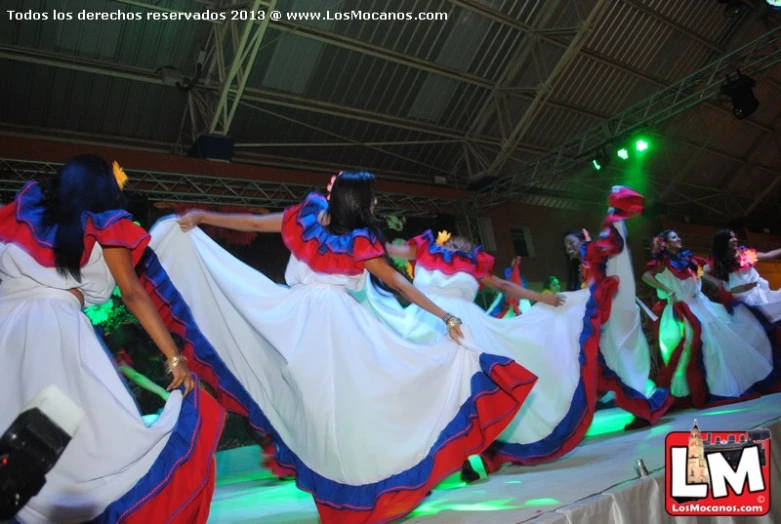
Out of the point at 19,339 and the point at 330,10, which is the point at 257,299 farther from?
the point at 330,10

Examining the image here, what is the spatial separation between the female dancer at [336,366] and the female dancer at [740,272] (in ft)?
14.7

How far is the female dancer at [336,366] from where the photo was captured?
2.14 m

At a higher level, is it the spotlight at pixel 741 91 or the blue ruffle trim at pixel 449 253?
the spotlight at pixel 741 91

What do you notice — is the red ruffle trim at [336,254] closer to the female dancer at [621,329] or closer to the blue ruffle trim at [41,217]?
the blue ruffle trim at [41,217]

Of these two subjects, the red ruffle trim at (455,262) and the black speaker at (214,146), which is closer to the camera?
the red ruffle trim at (455,262)

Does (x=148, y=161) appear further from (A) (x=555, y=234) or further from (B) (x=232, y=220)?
(A) (x=555, y=234)

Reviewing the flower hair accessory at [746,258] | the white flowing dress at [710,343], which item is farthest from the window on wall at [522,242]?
the white flowing dress at [710,343]

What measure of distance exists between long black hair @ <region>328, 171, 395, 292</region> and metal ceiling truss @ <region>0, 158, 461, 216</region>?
3.94 m

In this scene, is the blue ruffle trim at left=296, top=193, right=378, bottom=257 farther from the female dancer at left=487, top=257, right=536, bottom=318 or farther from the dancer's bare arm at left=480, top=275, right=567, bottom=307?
the female dancer at left=487, top=257, right=536, bottom=318

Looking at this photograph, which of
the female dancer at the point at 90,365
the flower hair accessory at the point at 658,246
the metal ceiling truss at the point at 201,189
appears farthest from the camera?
the metal ceiling truss at the point at 201,189

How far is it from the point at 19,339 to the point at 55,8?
6.45 meters

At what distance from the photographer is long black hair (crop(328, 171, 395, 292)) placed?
8.55ft

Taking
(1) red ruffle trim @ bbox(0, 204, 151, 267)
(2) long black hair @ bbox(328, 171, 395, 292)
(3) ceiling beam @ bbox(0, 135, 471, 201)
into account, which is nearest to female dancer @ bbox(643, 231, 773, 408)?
(2) long black hair @ bbox(328, 171, 395, 292)

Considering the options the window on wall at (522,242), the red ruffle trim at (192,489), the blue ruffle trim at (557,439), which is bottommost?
the red ruffle trim at (192,489)
